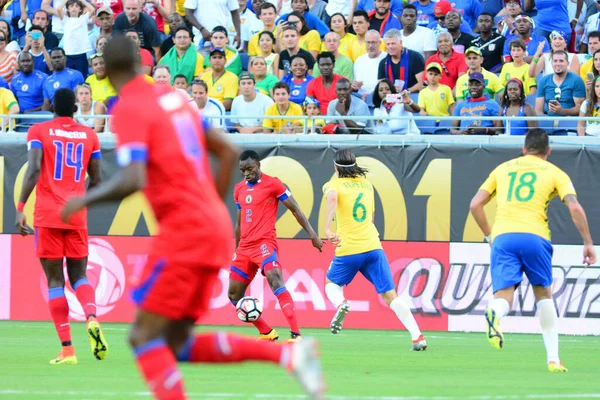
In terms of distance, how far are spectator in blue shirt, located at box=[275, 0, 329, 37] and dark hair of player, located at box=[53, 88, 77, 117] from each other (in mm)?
10665

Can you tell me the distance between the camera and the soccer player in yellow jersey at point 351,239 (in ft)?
41.9

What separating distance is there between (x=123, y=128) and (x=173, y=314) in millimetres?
993

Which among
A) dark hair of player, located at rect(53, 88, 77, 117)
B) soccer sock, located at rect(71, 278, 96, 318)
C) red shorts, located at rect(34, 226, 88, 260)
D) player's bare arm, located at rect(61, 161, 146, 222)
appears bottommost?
soccer sock, located at rect(71, 278, 96, 318)

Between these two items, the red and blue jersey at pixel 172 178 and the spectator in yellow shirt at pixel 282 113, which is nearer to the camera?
the red and blue jersey at pixel 172 178

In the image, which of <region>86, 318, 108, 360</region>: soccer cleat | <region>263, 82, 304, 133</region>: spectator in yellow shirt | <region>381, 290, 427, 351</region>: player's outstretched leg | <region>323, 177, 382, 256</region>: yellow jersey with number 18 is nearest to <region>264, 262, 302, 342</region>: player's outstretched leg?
<region>323, 177, 382, 256</region>: yellow jersey with number 18

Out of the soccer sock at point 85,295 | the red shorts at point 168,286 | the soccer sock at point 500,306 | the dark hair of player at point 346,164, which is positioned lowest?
the soccer sock at point 85,295

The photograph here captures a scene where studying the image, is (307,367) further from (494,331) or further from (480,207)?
(480,207)

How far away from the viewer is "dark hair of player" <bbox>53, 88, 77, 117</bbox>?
1024 centimetres

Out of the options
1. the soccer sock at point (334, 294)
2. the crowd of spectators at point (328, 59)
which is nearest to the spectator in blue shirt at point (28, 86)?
the crowd of spectators at point (328, 59)

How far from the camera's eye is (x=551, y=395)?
26.1 feet

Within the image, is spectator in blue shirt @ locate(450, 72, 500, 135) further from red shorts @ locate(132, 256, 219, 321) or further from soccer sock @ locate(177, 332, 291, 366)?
red shorts @ locate(132, 256, 219, 321)

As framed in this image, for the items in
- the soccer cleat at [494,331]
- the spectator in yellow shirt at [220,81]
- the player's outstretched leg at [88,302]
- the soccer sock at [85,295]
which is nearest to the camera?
the soccer cleat at [494,331]

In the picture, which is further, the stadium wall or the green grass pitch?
the stadium wall

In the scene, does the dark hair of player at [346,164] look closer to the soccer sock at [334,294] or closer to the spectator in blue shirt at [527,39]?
the soccer sock at [334,294]
